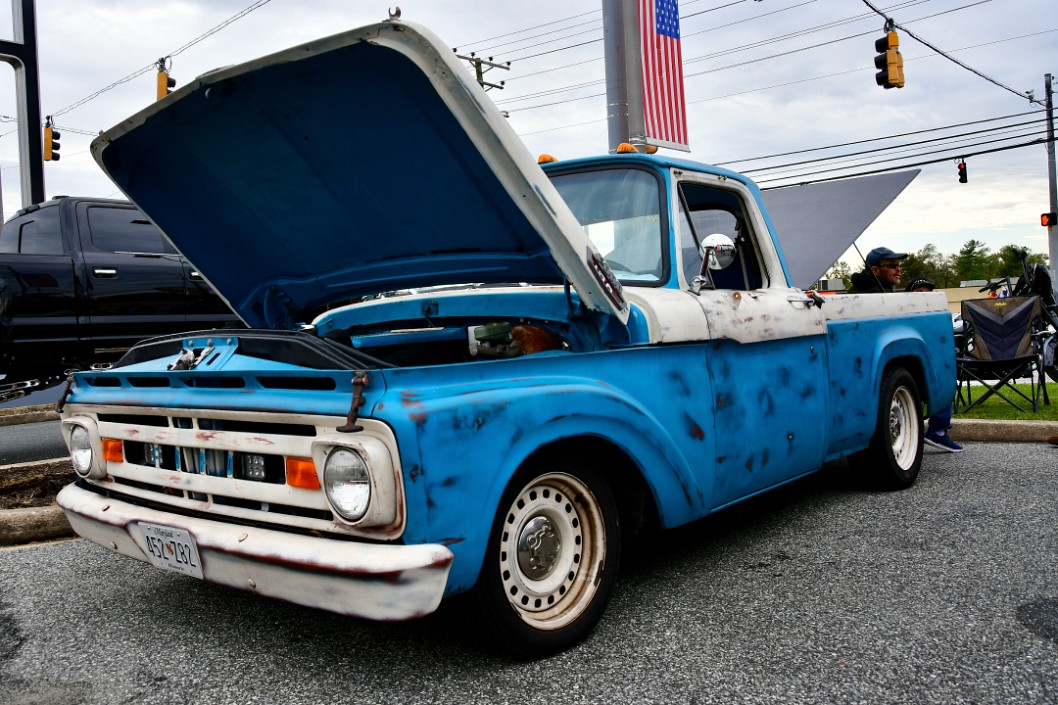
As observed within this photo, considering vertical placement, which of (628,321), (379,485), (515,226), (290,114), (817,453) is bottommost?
(817,453)

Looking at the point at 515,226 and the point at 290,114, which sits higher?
the point at 290,114

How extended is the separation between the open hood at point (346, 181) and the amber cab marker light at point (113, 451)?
3.71 ft

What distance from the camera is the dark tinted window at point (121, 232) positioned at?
7742 mm

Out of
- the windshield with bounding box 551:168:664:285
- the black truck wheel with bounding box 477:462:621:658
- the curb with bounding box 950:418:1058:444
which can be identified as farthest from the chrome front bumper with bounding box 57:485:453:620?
the curb with bounding box 950:418:1058:444

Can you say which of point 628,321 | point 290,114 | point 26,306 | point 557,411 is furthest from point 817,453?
point 26,306

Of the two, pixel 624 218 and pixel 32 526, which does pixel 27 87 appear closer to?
pixel 32 526

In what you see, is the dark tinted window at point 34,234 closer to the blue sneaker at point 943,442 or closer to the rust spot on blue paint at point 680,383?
the rust spot on blue paint at point 680,383

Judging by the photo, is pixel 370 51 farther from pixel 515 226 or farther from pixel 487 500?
pixel 487 500

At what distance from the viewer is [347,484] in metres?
2.40

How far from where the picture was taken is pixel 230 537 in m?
2.64

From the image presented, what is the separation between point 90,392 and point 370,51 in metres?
1.81

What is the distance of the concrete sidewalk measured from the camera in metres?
4.56

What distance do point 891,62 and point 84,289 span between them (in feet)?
45.9

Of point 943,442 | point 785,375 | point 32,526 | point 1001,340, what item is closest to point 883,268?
point 943,442
